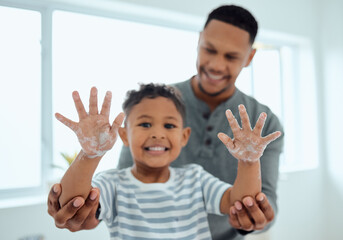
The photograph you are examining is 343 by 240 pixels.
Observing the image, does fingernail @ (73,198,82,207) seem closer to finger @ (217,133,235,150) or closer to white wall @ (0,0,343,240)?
finger @ (217,133,235,150)

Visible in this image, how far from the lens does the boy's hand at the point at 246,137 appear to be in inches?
16.6

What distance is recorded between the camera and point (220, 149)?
0.65 m

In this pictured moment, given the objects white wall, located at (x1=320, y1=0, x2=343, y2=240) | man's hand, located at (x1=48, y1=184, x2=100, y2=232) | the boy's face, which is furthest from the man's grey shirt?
white wall, located at (x1=320, y1=0, x2=343, y2=240)

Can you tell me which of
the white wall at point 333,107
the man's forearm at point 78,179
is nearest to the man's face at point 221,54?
the man's forearm at point 78,179

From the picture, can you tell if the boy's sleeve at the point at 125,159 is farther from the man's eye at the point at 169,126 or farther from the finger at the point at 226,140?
the finger at the point at 226,140

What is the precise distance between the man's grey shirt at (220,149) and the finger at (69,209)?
0.79 ft

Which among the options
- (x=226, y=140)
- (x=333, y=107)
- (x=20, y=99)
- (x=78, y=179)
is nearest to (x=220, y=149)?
(x=226, y=140)

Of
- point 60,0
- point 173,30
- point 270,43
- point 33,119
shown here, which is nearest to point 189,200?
point 33,119

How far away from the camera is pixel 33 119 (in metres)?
1.11

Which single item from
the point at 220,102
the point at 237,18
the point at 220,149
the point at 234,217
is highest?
the point at 237,18

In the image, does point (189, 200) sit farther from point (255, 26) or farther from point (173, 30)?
point (173, 30)

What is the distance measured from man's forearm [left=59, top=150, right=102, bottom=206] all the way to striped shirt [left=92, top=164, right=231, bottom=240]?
65 mm

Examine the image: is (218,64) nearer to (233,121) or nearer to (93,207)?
(233,121)

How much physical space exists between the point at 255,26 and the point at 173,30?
86 cm
